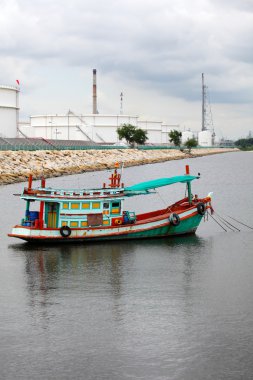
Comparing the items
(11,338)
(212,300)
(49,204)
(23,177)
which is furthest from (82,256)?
(23,177)

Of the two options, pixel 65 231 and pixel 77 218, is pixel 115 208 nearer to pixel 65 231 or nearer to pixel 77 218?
pixel 77 218

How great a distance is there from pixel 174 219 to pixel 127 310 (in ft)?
48.5

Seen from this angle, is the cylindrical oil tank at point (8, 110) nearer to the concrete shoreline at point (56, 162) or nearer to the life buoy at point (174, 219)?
the concrete shoreline at point (56, 162)

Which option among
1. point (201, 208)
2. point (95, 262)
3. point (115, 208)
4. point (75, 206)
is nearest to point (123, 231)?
point (115, 208)

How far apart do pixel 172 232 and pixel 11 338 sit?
18448mm

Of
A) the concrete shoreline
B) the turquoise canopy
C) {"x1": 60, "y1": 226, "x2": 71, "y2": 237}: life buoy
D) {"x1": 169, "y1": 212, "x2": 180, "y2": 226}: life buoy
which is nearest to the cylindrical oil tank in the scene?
the concrete shoreline

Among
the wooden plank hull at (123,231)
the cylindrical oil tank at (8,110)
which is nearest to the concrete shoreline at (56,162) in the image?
the cylindrical oil tank at (8,110)

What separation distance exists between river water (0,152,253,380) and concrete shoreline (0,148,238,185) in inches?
1818

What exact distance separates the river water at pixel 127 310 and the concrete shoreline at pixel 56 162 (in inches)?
1818

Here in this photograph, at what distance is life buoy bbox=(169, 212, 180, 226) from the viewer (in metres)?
35.0

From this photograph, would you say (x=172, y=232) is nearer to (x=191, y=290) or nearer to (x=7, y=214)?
(x=191, y=290)

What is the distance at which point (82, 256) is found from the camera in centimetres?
3017

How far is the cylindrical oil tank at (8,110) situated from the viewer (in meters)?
132

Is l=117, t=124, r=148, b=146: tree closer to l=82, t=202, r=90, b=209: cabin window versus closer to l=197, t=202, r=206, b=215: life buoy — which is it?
l=197, t=202, r=206, b=215: life buoy
